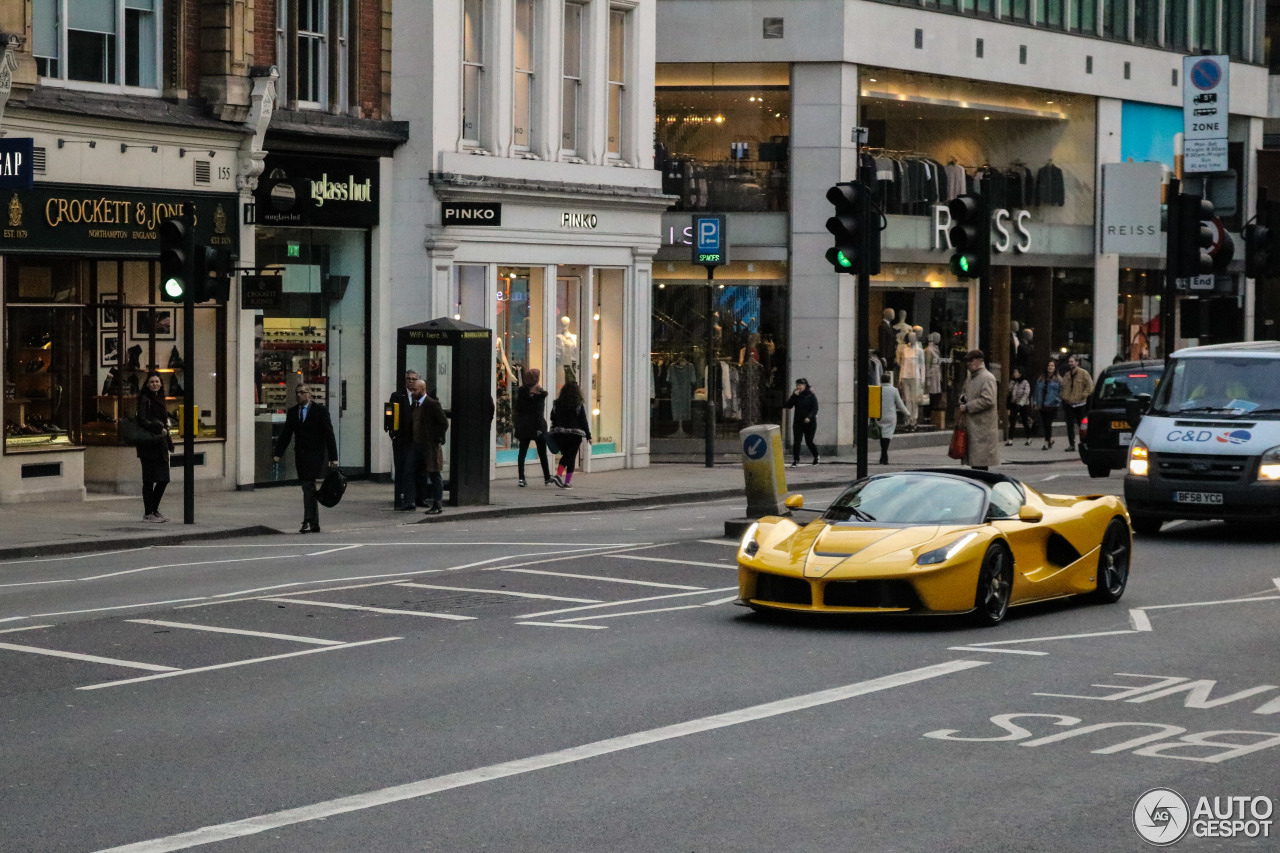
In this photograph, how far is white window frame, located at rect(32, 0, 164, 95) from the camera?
24812 millimetres

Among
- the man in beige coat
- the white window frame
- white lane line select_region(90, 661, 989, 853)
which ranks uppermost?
the white window frame

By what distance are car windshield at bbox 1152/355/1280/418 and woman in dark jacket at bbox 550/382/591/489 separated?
1062cm

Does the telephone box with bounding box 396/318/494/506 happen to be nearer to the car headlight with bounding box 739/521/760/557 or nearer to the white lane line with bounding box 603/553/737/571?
the white lane line with bounding box 603/553/737/571

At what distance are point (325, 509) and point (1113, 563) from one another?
12758 millimetres

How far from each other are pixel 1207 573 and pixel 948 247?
78.4ft

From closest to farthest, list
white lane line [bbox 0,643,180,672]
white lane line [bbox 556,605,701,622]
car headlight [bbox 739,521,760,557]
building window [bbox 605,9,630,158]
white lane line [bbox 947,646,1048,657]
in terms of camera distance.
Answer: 1. white lane line [bbox 0,643,180,672]
2. white lane line [bbox 947,646,1048,657]
3. car headlight [bbox 739,521,760,557]
4. white lane line [bbox 556,605,701,622]
5. building window [bbox 605,9,630,158]

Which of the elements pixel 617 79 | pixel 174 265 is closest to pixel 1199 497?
pixel 174 265

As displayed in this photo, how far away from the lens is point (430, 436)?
24.8m

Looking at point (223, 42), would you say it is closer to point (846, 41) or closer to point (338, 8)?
point (338, 8)

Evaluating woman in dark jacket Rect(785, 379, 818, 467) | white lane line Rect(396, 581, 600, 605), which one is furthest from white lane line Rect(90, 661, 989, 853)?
woman in dark jacket Rect(785, 379, 818, 467)

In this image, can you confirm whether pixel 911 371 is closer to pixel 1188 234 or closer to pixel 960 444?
pixel 1188 234

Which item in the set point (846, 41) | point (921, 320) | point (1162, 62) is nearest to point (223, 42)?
point (846, 41)

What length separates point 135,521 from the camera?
75.0ft

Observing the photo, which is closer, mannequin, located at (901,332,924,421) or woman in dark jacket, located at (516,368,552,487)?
woman in dark jacket, located at (516,368,552,487)
